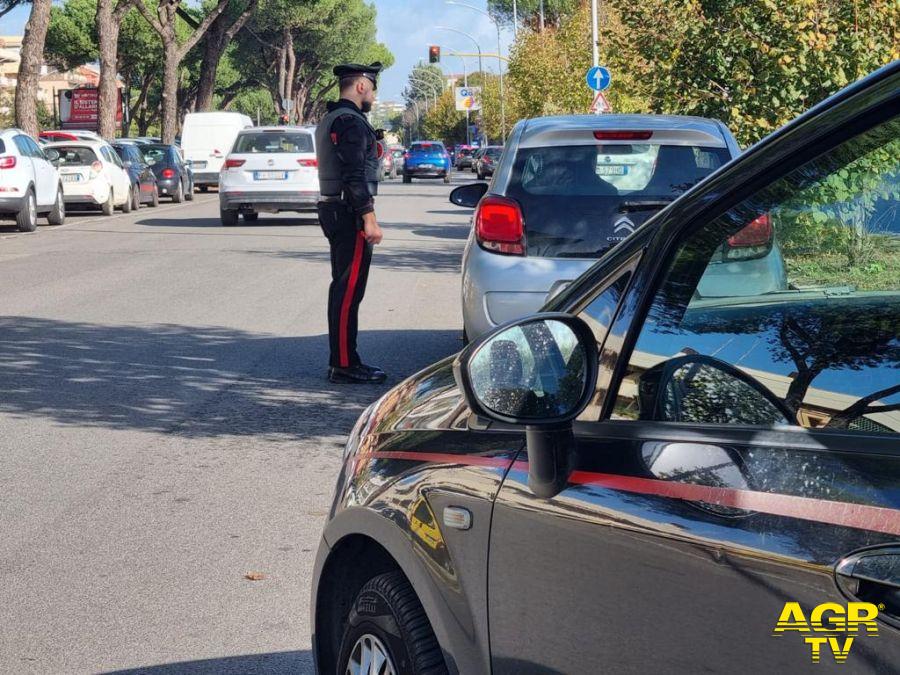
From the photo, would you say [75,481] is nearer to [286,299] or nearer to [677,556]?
[677,556]

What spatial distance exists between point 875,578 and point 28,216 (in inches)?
936

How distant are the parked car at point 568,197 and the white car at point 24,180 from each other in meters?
17.3

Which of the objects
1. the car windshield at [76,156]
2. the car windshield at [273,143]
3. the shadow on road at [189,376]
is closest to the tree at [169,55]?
the car windshield at [76,156]

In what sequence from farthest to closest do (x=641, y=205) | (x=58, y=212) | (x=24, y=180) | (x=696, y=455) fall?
1. (x=58, y=212)
2. (x=24, y=180)
3. (x=641, y=205)
4. (x=696, y=455)

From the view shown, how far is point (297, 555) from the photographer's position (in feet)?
17.0

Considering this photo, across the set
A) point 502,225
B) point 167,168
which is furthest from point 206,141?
point 502,225

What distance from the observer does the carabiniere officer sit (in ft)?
28.7

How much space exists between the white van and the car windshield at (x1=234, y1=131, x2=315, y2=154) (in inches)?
786

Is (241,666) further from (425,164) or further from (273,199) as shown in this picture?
(425,164)

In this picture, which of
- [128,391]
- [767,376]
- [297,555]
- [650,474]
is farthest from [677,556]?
[128,391]

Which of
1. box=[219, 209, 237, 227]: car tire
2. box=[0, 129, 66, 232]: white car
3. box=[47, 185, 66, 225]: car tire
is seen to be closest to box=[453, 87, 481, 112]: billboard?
box=[47, 185, 66, 225]: car tire

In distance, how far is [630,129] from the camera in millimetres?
7492

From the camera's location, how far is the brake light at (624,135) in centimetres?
748

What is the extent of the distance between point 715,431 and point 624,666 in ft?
1.23
